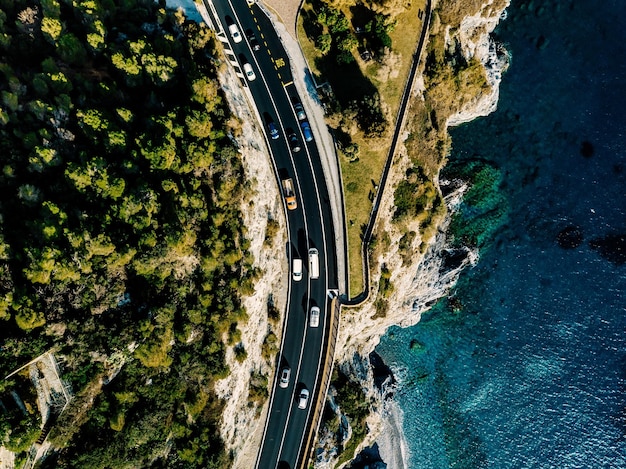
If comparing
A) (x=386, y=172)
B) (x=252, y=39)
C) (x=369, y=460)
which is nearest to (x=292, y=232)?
(x=386, y=172)

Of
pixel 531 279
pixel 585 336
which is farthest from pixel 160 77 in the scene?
pixel 585 336

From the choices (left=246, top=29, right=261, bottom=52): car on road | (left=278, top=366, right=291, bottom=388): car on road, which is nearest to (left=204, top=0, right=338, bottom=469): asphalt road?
(left=246, top=29, right=261, bottom=52): car on road

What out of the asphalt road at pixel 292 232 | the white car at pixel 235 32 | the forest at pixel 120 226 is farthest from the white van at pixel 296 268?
the white car at pixel 235 32

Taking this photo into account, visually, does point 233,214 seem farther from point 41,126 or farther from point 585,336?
point 585,336

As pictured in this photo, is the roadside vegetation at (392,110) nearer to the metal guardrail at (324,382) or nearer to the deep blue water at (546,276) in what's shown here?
the metal guardrail at (324,382)

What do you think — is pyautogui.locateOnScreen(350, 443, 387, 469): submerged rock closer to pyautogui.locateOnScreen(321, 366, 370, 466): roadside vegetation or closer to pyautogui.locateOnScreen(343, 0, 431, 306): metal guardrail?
pyautogui.locateOnScreen(321, 366, 370, 466): roadside vegetation

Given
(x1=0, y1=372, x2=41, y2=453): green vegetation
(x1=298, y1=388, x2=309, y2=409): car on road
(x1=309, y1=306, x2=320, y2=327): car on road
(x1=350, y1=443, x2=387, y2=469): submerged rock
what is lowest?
(x1=0, y1=372, x2=41, y2=453): green vegetation

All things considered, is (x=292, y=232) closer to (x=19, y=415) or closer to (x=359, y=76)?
(x=359, y=76)
